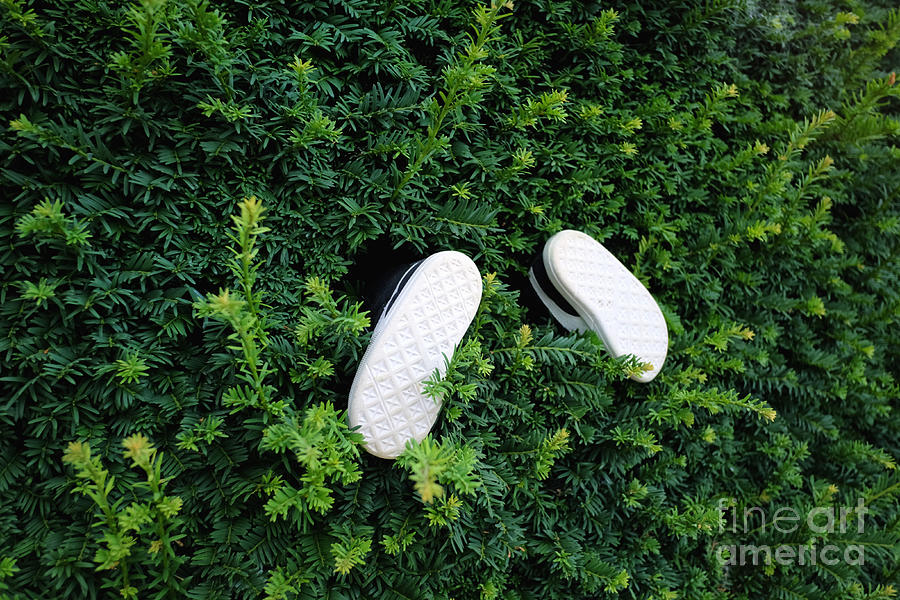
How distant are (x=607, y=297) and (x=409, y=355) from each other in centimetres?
51

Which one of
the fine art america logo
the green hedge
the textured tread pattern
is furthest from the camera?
the fine art america logo

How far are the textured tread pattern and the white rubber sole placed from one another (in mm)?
261

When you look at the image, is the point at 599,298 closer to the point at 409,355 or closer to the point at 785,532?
the point at 409,355

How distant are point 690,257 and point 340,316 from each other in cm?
98

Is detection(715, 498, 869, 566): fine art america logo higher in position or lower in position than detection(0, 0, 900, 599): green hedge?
lower

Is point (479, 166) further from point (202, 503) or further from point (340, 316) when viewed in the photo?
point (202, 503)

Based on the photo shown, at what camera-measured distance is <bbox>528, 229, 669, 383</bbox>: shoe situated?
1184 millimetres

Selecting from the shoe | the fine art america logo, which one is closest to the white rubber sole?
the shoe

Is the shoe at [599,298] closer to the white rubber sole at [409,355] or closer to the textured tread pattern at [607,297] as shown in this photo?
the textured tread pattern at [607,297]

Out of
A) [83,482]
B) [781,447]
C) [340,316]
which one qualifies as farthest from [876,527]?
[83,482]

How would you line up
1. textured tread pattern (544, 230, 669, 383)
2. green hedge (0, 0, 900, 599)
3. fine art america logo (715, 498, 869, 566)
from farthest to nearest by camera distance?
fine art america logo (715, 498, 869, 566), textured tread pattern (544, 230, 669, 383), green hedge (0, 0, 900, 599)

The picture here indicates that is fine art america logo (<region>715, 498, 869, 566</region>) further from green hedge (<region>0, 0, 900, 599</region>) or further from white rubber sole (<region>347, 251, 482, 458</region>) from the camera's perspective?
white rubber sole (<region>347, 251, 482, 458</region>)

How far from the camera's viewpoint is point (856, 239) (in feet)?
5.56

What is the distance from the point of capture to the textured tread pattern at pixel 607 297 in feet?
3.88
